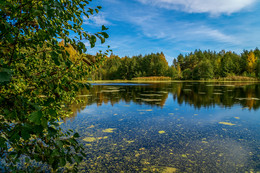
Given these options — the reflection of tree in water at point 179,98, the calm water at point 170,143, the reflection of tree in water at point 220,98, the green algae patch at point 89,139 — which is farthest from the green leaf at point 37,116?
the reflection of tree in water at point 220,98

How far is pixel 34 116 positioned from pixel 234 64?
8900 cm

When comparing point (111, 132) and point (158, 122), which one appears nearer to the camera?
point (111, 132)

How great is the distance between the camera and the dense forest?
7238cm

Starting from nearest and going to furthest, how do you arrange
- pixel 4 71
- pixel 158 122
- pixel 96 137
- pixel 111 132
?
pixel 4 71, pixel 96 137, pixel 111 132, pixel 158 122

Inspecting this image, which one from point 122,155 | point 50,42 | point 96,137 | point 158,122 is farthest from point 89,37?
point 158,122

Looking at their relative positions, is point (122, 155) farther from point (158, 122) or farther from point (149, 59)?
point (149, 59)

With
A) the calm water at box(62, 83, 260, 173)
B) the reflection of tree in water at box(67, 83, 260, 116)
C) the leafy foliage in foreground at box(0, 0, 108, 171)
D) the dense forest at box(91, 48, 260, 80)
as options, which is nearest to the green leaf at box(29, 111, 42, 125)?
the leafy foliage in foreground at box(0, 0, 108, 171)

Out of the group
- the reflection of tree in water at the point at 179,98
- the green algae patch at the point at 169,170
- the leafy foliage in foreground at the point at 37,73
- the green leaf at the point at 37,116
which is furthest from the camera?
the reflection of tree in water at the point at 179,98

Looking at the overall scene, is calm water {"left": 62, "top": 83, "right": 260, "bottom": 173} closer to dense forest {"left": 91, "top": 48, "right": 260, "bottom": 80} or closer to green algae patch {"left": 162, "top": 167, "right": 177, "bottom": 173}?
green algae patch {"left": 162, "top": 167, "right": 177, "bottom": 173}

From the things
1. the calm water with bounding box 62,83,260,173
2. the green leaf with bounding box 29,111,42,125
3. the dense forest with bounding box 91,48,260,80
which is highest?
the dense forest with bounding box 91,48,260,80

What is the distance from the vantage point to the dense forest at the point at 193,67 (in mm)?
72375

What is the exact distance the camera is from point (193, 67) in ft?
316

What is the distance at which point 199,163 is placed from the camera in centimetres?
404

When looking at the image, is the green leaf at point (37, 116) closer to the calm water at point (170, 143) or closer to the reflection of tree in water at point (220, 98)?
the calm water at point (170, 143)
